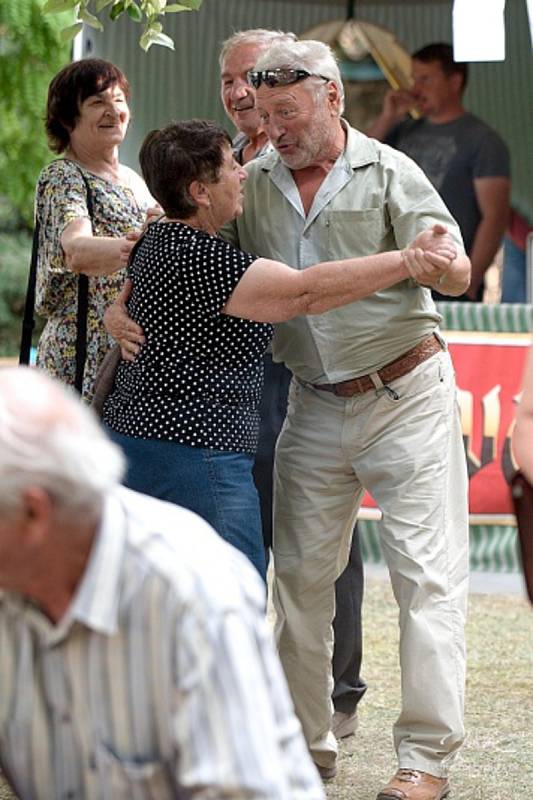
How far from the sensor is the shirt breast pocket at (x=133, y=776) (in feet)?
Answer: 7.13

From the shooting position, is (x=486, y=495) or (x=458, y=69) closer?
(x=486, y=495)

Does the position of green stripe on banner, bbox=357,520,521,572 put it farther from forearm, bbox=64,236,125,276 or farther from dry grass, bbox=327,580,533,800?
forearm, bbox=64,236,125,276

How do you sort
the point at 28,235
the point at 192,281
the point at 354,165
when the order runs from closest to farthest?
the point at 192,281 < the point at 354,165 < the point at 28,235

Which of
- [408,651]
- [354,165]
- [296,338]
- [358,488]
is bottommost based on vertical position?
[408,651]

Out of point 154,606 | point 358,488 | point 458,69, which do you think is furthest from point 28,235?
point 154,606

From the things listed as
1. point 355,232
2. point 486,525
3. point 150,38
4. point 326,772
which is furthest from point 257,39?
point 486,525

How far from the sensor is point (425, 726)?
4.56m

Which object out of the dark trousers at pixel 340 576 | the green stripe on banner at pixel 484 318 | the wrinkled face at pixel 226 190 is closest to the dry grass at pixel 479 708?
the dark trousers at pixel 340 576

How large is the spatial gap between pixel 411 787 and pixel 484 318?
178 inches

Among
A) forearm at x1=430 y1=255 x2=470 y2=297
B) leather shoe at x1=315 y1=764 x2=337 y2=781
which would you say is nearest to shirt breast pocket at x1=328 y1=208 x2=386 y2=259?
forearm at x1=430 y1=255 x2=470 y2=297

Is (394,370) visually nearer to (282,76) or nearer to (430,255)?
(430,255)

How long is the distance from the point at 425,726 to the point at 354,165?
1.62 metres

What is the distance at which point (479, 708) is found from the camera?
5977mm

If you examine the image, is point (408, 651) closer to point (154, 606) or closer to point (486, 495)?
point (154, 606)
